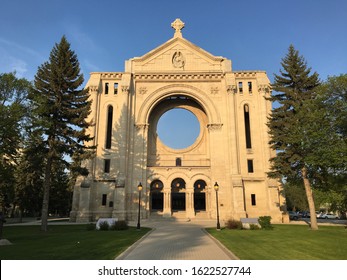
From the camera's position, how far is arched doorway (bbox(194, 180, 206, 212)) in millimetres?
37831

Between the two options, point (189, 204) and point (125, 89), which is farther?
point (125, 89)

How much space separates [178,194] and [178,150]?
652 cm

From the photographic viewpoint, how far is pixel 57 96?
2386 cm

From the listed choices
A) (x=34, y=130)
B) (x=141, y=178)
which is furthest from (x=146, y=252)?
(x=141, y=178)

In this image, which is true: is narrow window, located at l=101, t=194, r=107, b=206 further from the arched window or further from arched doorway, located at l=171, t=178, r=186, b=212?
the arched window

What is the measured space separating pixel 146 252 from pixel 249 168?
91.1ft

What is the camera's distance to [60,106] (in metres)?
23.5

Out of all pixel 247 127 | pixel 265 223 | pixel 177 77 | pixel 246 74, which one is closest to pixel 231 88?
pixel 246 74

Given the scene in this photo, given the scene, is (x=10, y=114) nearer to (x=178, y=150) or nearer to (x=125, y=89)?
(x=125, y=89)

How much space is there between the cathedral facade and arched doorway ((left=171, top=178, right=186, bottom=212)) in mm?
143

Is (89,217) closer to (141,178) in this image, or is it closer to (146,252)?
(141,178)

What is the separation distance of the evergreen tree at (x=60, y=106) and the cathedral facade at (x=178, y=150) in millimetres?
11921

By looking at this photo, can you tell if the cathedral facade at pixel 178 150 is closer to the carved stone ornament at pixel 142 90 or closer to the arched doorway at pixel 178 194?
the carved stone ornament at pixel 142 90

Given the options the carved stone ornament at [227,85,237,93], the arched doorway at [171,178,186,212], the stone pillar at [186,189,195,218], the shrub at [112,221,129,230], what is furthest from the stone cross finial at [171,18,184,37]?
the shrub at [112,221,129,230]
